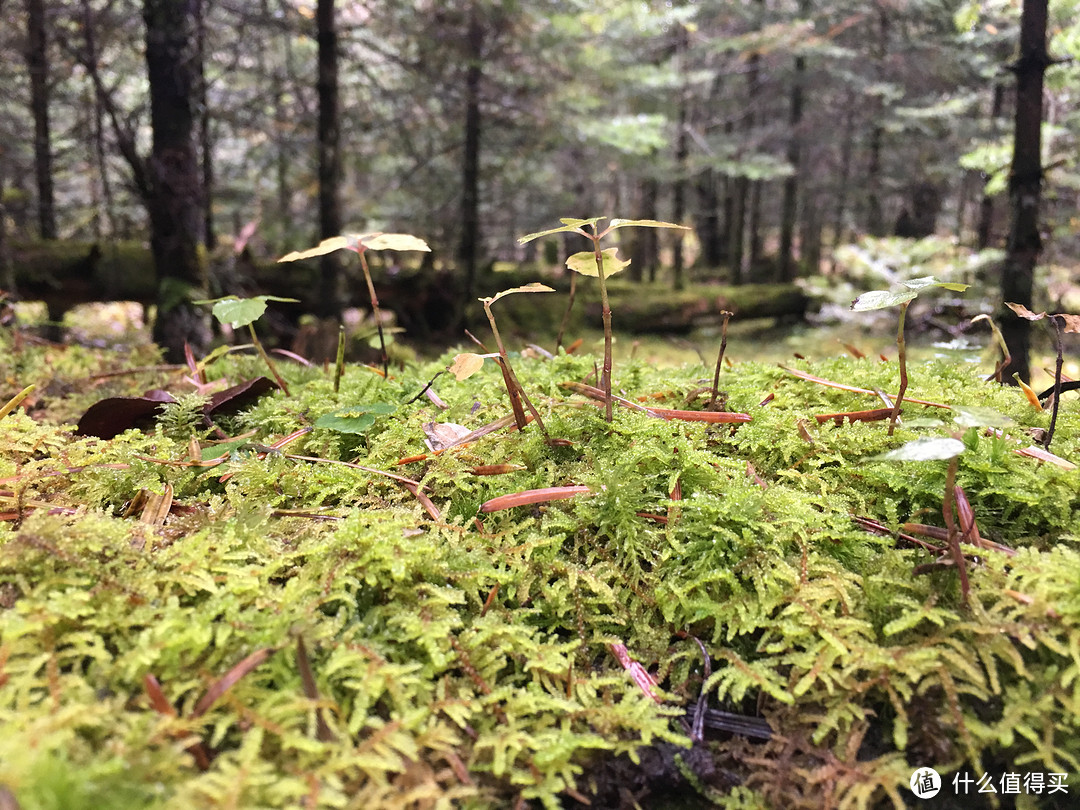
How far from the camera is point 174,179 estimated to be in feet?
15.8

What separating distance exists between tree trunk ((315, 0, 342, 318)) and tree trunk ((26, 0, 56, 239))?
2766mm

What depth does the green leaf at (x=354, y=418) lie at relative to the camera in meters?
1.47

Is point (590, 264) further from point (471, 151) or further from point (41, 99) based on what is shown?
point (41, 99)

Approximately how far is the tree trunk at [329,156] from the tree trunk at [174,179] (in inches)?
71.8

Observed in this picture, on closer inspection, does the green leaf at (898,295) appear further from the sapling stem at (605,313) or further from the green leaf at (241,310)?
the green leaf at (241,310)

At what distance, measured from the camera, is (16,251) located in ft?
22.5

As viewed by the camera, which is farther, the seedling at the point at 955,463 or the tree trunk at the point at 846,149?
the tree trunk at the point at 846,149

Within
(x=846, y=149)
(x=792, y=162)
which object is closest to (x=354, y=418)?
(x=792, y=162)

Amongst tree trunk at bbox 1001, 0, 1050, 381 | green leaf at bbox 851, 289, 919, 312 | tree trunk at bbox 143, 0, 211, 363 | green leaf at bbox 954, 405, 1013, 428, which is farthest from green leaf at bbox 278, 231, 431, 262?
tree trunk at bbox 1001, 0, 1050, 381

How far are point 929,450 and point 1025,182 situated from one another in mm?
4551

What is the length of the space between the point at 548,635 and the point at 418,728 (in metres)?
0.30

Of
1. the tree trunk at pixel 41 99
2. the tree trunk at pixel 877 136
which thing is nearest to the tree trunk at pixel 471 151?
the tree trunk at pixel 41 99

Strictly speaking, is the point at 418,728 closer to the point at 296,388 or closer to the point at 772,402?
the point at 772,402

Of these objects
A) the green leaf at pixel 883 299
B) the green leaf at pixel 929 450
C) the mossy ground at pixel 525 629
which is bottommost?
the mossy ground at pixel 525 629
